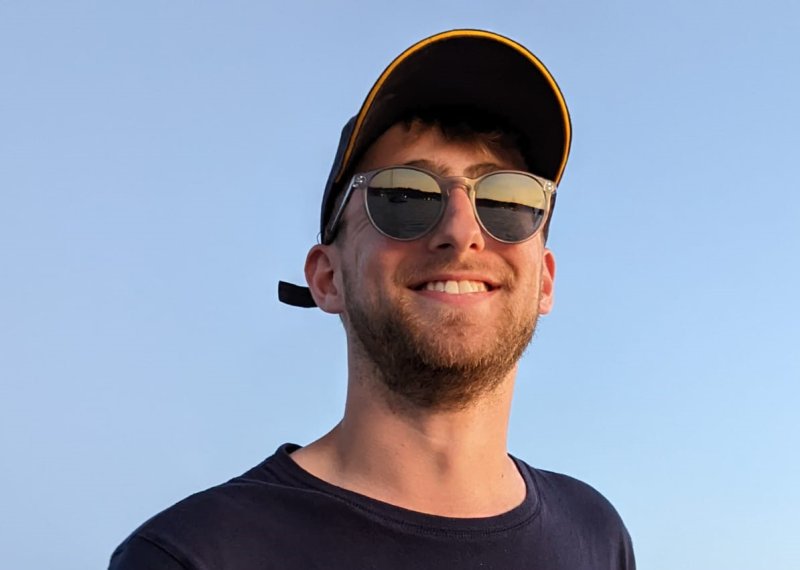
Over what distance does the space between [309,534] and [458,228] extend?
1.34 m

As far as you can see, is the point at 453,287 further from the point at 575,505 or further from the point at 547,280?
the point at 575,505

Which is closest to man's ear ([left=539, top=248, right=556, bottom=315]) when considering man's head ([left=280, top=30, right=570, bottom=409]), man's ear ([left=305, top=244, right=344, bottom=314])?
man's head ([left=280, top=30, right=570, bottom=409])

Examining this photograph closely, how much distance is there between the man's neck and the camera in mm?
3480

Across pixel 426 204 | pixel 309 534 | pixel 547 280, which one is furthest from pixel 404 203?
pixel 309 534

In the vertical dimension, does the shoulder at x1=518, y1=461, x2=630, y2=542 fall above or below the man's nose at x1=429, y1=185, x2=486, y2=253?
below

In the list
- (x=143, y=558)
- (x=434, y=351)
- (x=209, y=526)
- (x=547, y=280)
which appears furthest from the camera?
(x=547, y=280)

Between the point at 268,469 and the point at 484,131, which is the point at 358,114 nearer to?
the point at 484,131

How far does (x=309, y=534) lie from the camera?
126 inches

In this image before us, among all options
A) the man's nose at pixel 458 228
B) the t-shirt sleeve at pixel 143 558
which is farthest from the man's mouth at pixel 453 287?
the t-shirt sleeve at pixel 143 558

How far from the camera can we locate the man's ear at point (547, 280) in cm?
420

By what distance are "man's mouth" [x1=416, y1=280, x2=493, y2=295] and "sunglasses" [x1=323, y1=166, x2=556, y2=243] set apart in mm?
211

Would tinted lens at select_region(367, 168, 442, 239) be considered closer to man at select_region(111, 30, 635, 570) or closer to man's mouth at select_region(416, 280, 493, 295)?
man at select_region(111, 30, 635, 570)

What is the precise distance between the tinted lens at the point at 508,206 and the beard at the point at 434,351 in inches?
13.9

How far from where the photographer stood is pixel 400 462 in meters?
3.52
